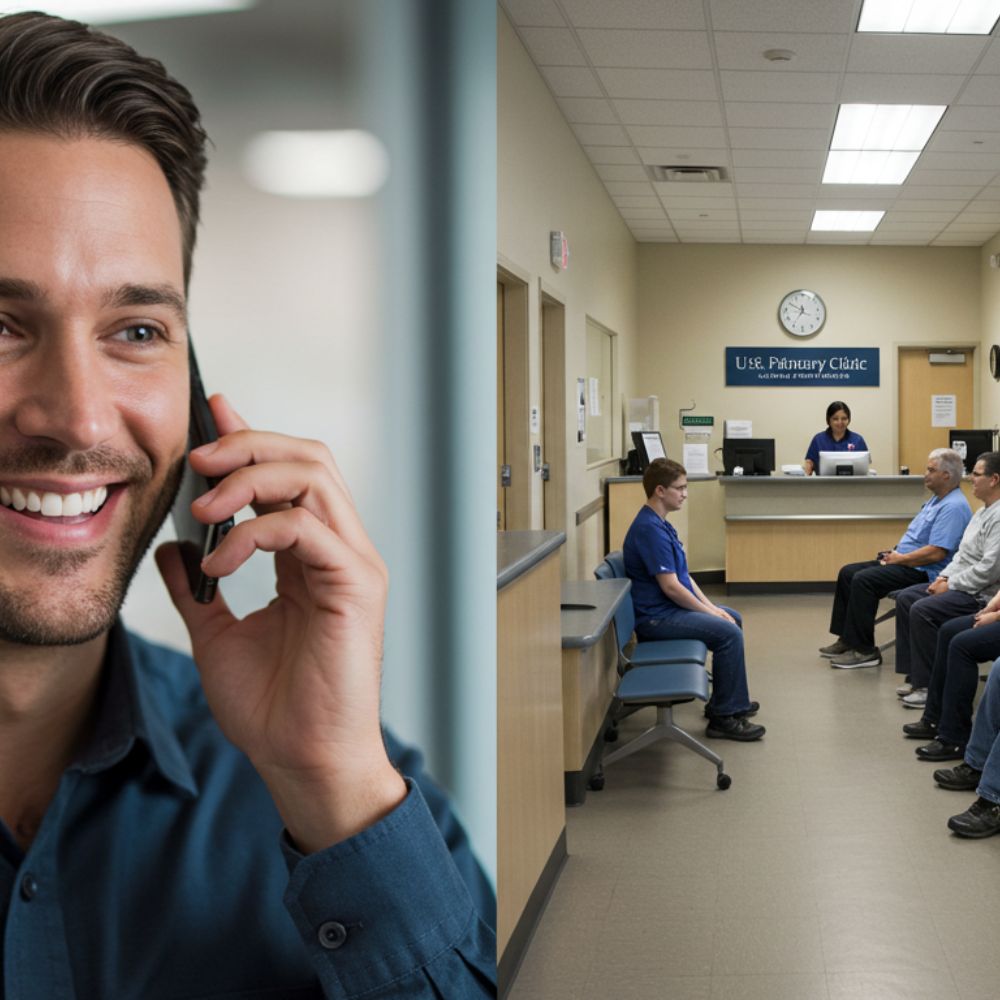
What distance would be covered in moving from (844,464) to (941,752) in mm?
5257

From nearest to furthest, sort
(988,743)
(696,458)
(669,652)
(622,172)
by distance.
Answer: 1. (988,743)
2. (669,652)
3. (622,172)
4. (696,458)

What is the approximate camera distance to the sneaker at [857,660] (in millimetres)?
7207

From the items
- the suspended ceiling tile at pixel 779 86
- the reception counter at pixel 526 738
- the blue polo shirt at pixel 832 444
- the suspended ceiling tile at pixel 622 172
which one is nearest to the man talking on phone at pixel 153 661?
the reception counter at pixel 526 738

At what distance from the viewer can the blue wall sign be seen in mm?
12086

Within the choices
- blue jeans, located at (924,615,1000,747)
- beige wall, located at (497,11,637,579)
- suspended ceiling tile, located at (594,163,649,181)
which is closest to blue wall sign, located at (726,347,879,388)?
beige wall, located at (497,11,637,579)

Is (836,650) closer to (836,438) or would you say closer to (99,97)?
(836,438)

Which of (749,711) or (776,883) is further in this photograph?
(749,711)

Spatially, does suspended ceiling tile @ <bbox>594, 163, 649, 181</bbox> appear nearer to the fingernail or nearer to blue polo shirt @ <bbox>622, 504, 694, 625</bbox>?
blue polo shirt @ <bbox>622, 504, 694, 625</bbox>

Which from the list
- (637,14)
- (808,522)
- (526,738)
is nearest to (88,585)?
(526,738)

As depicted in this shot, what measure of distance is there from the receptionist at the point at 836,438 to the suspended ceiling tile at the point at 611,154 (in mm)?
3656

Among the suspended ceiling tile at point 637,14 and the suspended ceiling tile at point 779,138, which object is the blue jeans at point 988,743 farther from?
the suspended ceiling tile at point 779,138

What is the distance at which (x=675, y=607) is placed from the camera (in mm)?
5758

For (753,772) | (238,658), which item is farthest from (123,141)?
(753,772)

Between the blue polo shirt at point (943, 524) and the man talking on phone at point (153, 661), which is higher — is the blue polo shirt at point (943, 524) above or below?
below
